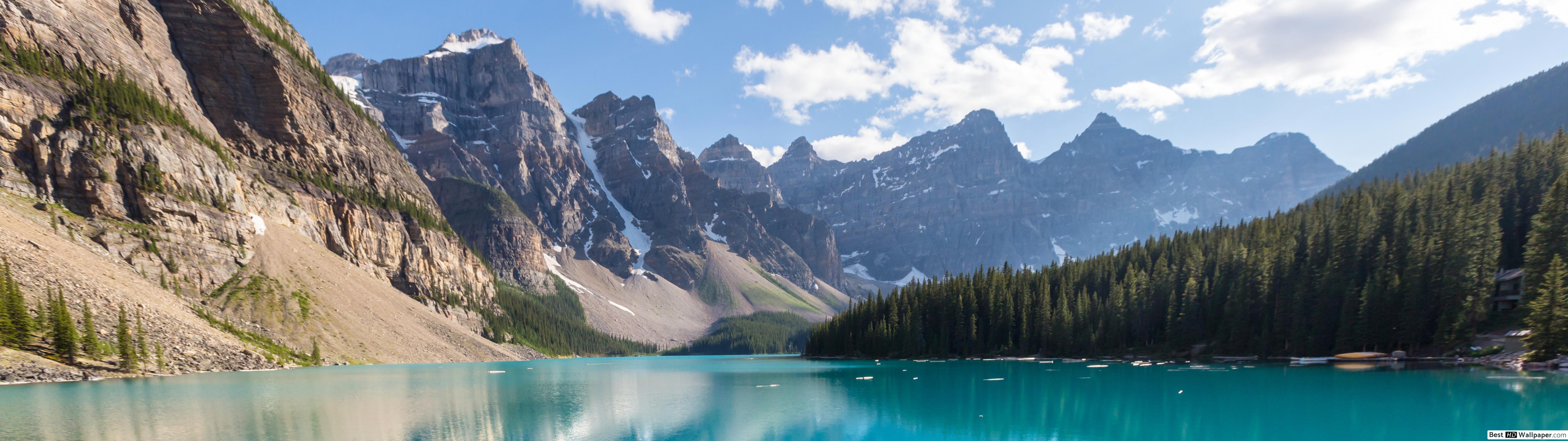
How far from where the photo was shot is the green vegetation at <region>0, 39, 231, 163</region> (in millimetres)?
77750

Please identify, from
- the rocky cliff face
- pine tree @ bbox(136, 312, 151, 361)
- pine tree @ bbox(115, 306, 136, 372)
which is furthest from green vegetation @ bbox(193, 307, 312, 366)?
pine tree @ bbox(115, 306, 136, 372)

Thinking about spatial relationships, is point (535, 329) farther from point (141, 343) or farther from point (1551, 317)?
point (1551, 317)

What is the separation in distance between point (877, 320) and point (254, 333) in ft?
276

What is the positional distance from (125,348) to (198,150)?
49621 millimetres

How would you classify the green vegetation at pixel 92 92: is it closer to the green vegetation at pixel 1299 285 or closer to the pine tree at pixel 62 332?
the pine tree at pixel 62 332

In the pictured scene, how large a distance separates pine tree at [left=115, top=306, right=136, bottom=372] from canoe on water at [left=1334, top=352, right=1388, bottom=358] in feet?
338

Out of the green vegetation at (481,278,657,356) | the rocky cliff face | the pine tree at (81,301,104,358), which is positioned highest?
the rocky cliff face

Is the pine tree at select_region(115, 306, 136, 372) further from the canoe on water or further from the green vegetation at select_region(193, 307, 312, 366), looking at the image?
the canoe on water

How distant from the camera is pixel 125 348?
5509 centimetres

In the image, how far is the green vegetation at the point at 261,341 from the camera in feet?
241

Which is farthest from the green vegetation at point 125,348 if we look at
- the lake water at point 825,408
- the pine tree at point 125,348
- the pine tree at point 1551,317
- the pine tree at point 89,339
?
the pine tree at point 1551,317

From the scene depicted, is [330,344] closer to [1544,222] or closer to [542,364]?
[542,364]

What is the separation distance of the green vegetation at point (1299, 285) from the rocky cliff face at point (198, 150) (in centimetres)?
8716

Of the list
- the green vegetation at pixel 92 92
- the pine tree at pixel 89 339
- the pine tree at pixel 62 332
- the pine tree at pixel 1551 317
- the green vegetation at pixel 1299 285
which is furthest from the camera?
the green vegetation at pixel 92 92
